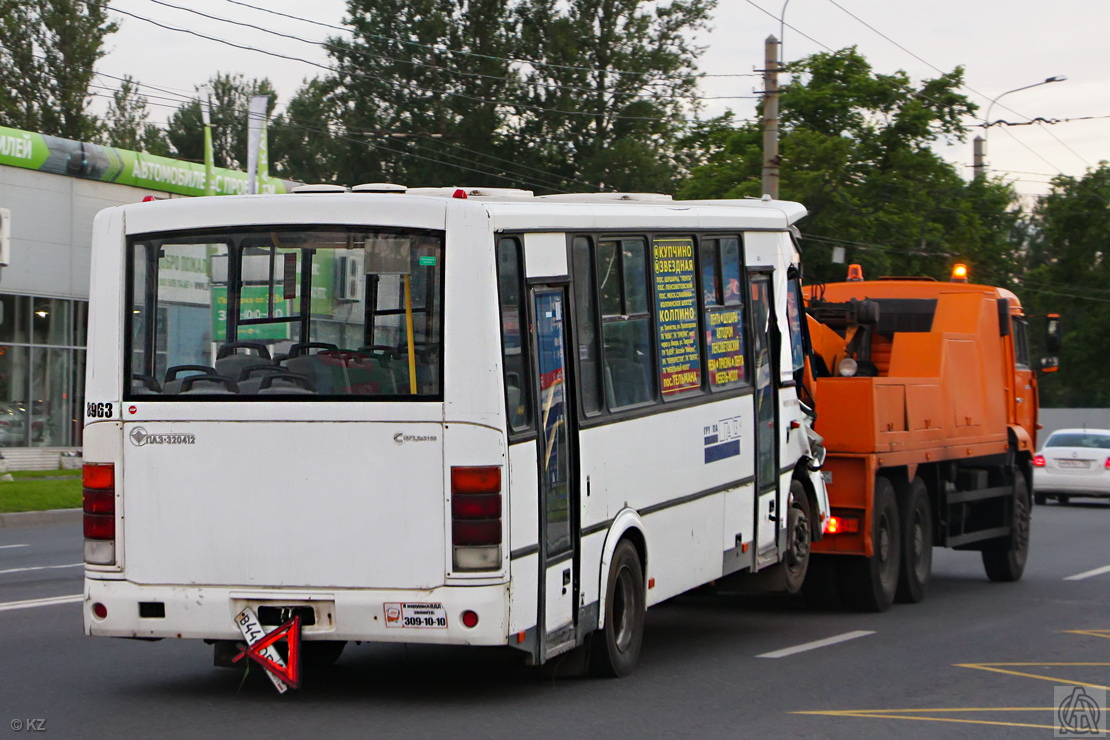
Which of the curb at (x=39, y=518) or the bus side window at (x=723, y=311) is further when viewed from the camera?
the curb at (x=39, y=518)

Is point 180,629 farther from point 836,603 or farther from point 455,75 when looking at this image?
point 455,75

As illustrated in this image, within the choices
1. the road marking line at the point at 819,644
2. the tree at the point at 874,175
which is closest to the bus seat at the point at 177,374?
the road marking line at the point at 819,644

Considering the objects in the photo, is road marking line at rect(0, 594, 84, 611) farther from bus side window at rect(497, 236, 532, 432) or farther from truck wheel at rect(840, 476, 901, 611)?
truck wheel at rect(840, 476, 901, 611)

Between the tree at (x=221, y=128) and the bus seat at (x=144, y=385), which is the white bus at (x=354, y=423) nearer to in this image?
the bus seat at (x=144, y=385)

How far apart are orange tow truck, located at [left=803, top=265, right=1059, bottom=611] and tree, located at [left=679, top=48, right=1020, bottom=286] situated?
26407 mm

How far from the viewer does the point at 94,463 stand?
25.8 feet

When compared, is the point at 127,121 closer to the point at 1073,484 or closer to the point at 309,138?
the point at 309,138

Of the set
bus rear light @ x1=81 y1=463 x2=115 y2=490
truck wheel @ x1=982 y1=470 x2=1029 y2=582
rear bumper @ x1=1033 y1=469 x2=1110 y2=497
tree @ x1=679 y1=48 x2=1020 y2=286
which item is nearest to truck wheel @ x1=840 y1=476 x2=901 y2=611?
truck wheel @ x1=982 y1=470 x2=1029 y2=582

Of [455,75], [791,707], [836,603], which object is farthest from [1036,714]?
[455,75]

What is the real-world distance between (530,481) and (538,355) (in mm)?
664

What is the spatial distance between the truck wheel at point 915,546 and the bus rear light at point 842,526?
3.27 ft

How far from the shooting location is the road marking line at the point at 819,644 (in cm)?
1016

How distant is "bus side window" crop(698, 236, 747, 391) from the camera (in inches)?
398

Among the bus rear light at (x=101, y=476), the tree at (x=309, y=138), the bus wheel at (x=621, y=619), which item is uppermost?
the tree at (x=309, y=138)
